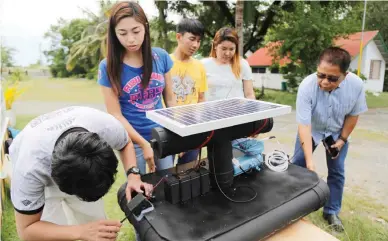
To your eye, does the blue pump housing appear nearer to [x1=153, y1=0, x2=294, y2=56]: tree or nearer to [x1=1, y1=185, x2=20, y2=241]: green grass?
[x1=1, y1=185, x2=20, y2=241]: green grass

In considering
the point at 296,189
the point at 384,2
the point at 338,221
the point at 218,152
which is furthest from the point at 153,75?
the point at 384,2

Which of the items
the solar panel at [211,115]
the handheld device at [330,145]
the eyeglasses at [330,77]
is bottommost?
the handheld device at [330,145]

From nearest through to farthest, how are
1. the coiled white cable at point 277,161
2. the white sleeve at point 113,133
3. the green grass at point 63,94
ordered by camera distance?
1. the white sleeve at point 113,133
2. the coiled white cable at point 277,161
3. the green grass at point 63,94

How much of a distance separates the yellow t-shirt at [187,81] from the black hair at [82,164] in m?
1.17

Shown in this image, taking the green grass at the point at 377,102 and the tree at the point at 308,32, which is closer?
the tree at the point at 308,32

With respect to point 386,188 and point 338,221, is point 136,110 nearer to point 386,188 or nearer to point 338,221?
point 338,221

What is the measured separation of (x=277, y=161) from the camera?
57.5 inches

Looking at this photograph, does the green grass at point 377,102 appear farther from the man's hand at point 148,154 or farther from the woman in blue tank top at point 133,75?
the man's hand at point 148,154

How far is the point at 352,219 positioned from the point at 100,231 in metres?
1.92

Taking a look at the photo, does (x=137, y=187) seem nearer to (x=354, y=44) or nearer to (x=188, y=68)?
(x=188, y=68)

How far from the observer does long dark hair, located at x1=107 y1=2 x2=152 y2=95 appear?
1460mm

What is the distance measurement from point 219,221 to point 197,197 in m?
0.19

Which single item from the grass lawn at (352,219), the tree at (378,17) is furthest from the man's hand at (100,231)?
the tree at (378,17)

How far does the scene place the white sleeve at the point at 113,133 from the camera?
51.1 inches
